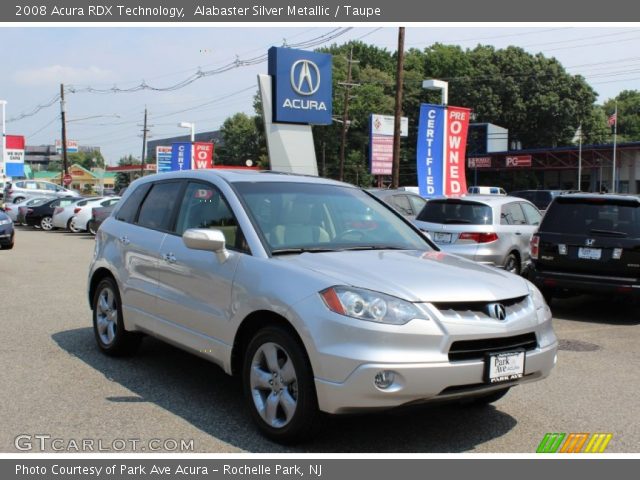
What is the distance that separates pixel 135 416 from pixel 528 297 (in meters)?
2.85

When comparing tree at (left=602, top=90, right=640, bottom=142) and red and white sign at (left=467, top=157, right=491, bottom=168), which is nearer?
red and white sign at (left=467, top=157, right=491, bottom=168)

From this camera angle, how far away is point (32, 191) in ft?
129

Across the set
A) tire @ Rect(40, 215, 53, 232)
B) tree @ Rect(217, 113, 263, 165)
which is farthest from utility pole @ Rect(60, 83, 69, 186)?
tree @ Rect(217, 113, 263, 165)

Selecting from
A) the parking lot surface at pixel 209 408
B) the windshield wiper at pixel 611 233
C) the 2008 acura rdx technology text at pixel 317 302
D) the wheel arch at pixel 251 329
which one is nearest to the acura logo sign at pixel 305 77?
the windshield wiper at pixel 611 233

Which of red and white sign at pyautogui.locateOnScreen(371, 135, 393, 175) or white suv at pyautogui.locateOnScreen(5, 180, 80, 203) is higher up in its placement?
red and white sign at pyautogui.locateOnScreen(371, 135, 393, 175)

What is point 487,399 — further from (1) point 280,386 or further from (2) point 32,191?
(2) point 32,191

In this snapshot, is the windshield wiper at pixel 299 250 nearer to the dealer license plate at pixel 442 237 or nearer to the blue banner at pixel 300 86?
the dealer license plate at pixel 442 237

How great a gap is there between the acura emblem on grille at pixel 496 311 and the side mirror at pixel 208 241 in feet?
6.08

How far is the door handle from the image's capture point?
17.9 ft

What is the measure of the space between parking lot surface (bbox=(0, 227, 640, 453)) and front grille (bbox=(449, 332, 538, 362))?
0.44 metres

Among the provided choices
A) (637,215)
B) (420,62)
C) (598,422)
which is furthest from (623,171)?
(598,422)

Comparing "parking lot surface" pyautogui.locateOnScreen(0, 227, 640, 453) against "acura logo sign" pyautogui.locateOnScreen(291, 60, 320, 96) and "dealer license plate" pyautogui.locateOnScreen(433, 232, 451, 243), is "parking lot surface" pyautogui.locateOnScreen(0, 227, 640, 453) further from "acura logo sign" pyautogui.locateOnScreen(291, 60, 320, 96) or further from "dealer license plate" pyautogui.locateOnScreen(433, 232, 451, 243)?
"acura logo sign" pyautogui.locateOnScreen(291, 60, 320, 96)

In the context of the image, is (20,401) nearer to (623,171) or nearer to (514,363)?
(514,363)
